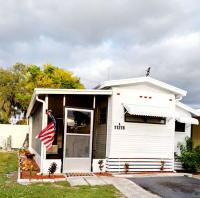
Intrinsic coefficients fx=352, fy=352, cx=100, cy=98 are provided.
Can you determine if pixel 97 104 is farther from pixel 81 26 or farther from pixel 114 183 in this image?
pixel 114 183

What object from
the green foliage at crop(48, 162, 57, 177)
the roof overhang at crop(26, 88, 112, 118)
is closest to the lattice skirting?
the green foliage at crop(48, 162, 57, 177)

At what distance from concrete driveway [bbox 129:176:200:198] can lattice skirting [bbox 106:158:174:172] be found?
4.68 feet

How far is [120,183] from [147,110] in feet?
12.3

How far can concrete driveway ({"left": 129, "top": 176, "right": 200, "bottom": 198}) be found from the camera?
10.6m

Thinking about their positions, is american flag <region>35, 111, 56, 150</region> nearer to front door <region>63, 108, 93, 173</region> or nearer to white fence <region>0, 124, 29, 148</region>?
front door <region>63, 108, 93, 173</region>

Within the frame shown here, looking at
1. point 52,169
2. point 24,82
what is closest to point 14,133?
point 24,82

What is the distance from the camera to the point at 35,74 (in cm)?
4178

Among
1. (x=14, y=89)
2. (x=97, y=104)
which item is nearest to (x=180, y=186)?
(x=97, y=104)

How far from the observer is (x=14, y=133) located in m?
31.4

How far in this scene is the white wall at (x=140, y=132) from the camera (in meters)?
14.6

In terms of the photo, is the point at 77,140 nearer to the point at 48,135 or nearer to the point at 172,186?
the point at 48,135

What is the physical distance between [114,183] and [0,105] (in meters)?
33.3

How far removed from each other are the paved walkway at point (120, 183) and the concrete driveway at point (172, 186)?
0.38m

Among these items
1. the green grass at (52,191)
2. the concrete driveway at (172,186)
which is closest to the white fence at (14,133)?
the green grass at (52,191)
